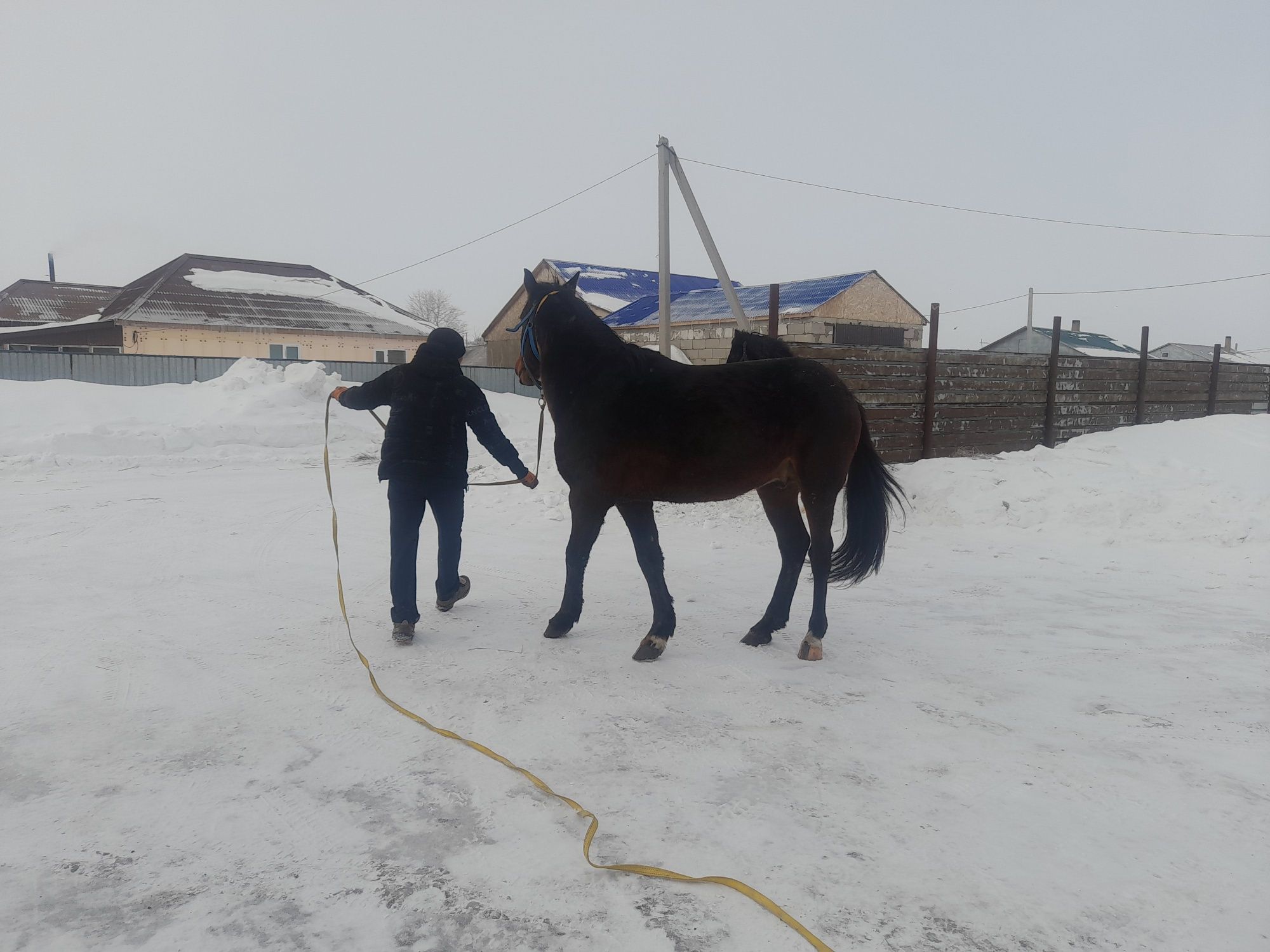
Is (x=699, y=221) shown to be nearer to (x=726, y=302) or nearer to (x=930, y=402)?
(x=930, y=402)

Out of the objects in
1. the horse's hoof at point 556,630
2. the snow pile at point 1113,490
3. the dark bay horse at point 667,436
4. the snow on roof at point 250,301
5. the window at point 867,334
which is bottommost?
the horse's hoof at point 556,630

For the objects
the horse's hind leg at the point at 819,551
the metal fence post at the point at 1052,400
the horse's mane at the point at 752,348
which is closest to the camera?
the horse's hind leg at the point at 819,551

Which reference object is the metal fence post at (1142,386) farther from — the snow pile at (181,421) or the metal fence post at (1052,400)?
the snow pile at (181,421)

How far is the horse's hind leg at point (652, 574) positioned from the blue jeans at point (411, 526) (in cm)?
106

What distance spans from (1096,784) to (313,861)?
256cm

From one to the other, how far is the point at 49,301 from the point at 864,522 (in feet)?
133

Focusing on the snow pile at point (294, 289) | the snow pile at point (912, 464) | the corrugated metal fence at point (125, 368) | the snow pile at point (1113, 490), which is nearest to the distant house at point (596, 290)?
the snow pile at point (294, 289)

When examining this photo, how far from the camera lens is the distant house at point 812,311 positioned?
20.5m

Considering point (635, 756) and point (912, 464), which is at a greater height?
point (912, 464)

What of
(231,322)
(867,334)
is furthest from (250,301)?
(867,334)

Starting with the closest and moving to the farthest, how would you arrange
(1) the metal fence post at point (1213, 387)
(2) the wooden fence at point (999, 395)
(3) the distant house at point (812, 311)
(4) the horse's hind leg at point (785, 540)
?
1. (4) the horse's hind leg at point (785, 540)
2. (2) the wooden fence at point (999, 395)
3. (1) the metal fence post at point (1213, 387)
4. (3) the distant house at point (812, 311)

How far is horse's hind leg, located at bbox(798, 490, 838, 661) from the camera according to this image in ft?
13.3

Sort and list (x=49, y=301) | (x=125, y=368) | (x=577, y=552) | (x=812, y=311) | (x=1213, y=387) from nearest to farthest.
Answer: (x=577, y=552), (x=1213, y=387), (x=125, y=368), (x=812, y=311), (x=49, y=301)

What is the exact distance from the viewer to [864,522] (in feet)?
14.8
